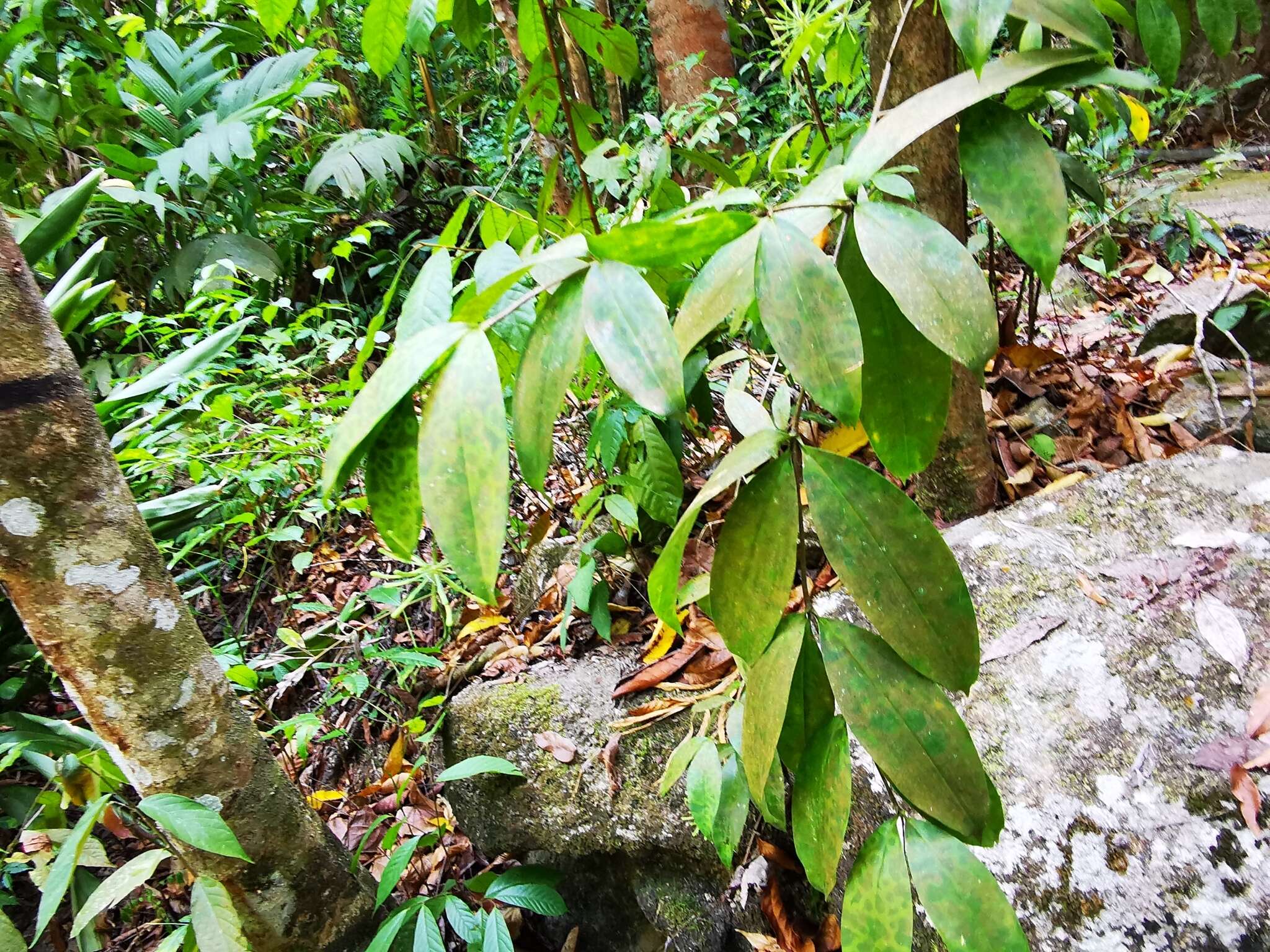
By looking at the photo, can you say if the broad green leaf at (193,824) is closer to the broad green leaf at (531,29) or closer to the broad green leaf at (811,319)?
the broad green leaf at (811,319)

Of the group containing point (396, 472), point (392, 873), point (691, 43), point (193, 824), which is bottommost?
point (392, 873)

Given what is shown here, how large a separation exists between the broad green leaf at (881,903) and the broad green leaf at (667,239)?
39 cm

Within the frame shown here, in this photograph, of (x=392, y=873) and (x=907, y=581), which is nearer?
(x=907, y=581)

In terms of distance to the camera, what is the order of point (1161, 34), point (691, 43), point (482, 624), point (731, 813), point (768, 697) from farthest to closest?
point (691, 43)
point (482, 624)
point (731, 813)
point (1161, 34)
point (768, 697)

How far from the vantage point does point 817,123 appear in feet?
4.49

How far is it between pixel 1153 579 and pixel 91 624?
4.82 feet

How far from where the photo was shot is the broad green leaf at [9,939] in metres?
1.09

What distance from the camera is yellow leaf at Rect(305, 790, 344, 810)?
167 cm

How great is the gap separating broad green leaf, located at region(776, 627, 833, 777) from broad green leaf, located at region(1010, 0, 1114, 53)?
1.30 feet

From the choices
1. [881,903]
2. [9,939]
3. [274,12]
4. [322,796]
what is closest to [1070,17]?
[881,903]

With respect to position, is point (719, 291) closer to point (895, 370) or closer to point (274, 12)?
point (895, 370)

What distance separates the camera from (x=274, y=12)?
759 millimetres

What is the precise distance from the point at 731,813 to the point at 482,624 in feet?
3.52

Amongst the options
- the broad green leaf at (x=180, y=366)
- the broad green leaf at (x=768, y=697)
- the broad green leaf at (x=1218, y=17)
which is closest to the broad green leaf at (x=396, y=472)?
the broad green leaf at (x=768, y=697)
